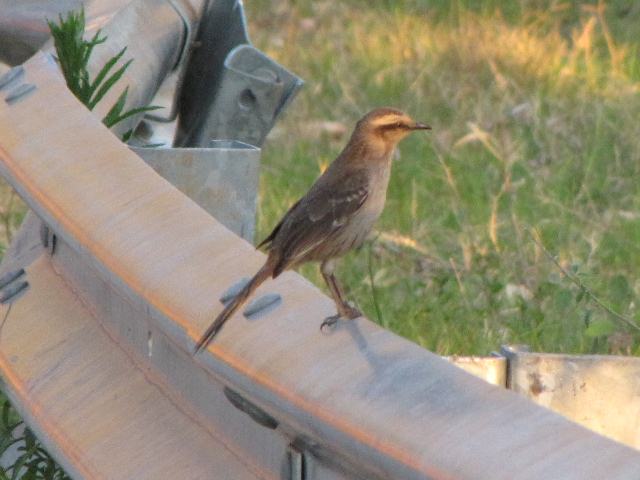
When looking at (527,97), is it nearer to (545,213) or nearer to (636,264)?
(545,213)

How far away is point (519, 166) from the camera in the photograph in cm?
839

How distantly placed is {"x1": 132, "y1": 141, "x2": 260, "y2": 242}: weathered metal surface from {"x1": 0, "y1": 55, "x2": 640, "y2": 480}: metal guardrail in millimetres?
Answer: 340

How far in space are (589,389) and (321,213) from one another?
1137 millimetres

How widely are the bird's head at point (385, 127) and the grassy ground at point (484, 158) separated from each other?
821 millimetres

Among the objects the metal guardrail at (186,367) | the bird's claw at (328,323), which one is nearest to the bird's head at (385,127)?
the metal guardrail at (186,367)

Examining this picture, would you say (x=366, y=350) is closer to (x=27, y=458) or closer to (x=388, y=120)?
(x=27, y=458)

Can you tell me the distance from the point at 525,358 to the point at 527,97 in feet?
19.7

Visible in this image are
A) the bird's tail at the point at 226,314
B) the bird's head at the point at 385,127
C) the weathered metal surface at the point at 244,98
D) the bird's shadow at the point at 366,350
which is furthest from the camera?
the weathered metal surface at the point at 244,98

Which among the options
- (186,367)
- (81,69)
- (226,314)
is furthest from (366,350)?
(81,69)

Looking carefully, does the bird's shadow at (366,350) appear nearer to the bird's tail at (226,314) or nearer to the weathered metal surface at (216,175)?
the bird's tail at (226,314)

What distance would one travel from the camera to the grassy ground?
634 cm

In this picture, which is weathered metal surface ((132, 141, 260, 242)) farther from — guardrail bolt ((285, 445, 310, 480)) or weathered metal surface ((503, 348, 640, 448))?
guardrail bolt ((285, 445, 310, 480))

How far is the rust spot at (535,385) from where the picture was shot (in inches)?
147

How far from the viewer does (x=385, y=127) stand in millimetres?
4922
